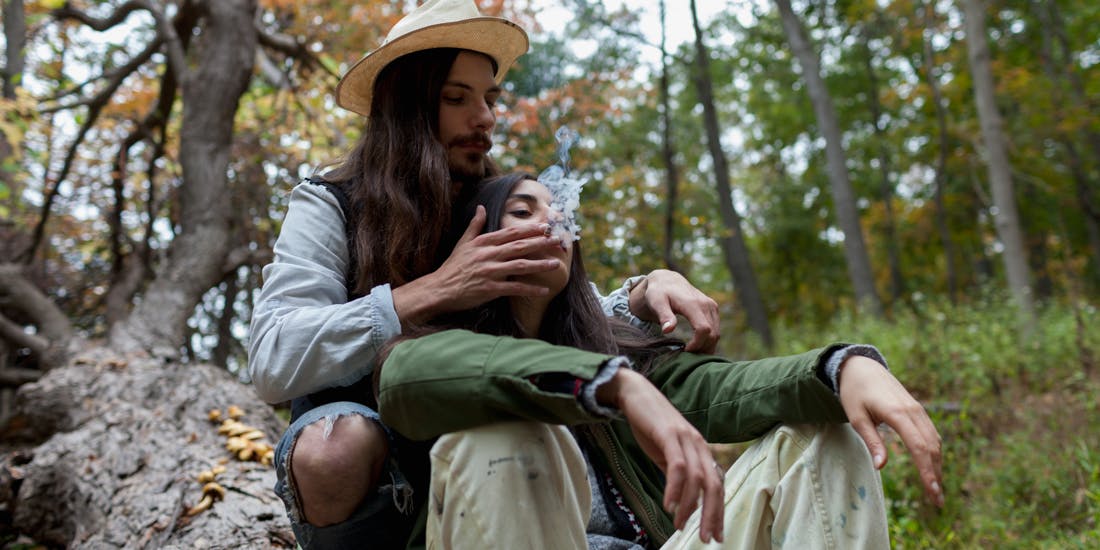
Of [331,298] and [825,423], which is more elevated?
[331,298]

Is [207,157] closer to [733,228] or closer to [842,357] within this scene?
[842,357]

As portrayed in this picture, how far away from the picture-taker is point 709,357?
1869 millimetres

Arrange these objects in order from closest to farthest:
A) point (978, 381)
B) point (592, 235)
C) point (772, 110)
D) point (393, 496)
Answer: point (393, 496)
point (978, 381)
point (592, 235)
point (772, 110)

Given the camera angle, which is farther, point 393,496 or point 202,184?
point 202,184

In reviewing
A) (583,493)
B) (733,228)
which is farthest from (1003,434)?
(733,228)

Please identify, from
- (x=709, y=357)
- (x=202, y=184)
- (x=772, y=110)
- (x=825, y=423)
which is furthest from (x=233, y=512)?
(x=772, y=110)

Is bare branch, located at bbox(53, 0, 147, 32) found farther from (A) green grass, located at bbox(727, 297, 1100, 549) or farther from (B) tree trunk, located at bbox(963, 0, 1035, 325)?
(B) tree trunk, located at bbox(963, 0, 1035, 325)

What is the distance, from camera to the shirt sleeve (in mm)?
1669

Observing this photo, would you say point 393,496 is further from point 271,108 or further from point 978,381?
point 271,108

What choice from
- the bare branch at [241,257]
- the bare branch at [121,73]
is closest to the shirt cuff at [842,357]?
the bare branch at [241,257]

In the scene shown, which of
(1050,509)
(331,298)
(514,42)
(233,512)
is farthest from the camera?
(1050,509)

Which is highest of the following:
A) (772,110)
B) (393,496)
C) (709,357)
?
(772,110)

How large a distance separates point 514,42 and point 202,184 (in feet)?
13.0

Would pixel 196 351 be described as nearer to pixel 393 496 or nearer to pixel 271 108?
pixel 271 108
